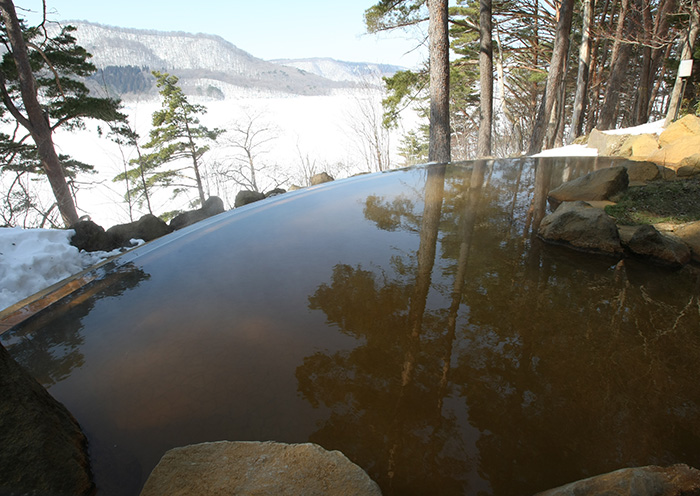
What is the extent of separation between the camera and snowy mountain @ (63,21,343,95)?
6938 cm

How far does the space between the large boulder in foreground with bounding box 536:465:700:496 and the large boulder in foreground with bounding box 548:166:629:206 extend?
132 inches

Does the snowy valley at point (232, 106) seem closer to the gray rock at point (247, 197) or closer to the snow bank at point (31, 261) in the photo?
the gray rock at point (247, 197)

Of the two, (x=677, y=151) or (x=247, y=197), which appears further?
(x=247, y=197)

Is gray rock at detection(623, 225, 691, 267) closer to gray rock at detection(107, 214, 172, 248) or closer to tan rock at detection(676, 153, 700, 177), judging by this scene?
tan rock at detection(676, 153, 700, 177)

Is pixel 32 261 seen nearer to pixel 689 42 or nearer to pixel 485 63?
pixel 485 63

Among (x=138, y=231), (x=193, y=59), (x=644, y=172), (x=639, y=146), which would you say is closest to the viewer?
(x=644, y=172)

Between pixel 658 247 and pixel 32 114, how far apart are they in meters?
11.8

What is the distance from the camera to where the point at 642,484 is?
94cm

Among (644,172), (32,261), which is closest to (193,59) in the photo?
(32,261)

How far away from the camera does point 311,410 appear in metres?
1.45

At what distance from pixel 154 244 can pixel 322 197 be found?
2.23 m

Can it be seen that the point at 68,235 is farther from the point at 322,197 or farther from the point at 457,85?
the point at 457,85

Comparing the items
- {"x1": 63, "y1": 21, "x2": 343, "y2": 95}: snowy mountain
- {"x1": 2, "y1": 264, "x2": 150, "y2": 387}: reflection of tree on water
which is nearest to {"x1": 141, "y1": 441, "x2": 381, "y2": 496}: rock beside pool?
{"x1": 2, "y1": 264, "x2": 150, "y2": 387}: reflection of tree on water

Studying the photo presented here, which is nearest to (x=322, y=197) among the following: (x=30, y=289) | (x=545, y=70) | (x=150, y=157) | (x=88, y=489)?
(x=30, y=289)
